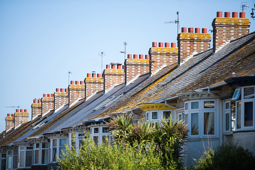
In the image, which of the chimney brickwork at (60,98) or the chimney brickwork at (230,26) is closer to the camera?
the chimney brickwork at (230,26)

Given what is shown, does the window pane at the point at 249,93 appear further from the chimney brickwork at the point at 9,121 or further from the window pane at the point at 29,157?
the chimney brickwork at the point at 9,121

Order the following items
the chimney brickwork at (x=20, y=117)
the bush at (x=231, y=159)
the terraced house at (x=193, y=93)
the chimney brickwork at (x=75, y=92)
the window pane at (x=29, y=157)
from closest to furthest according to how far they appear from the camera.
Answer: the bush at (x=231, y=159) → the terraced house at (x=193, y=93) → the window pane at (x=29, y=157) → the chimney brickwork at (x=75, y=92) → the chimney brickwork at (x=20, y=117)

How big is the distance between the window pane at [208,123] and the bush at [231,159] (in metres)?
3.44

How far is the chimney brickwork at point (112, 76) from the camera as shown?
148 ft

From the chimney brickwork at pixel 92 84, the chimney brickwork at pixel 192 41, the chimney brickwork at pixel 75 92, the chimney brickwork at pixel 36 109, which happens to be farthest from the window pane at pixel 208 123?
the chimney brickwork at pixel 36 109

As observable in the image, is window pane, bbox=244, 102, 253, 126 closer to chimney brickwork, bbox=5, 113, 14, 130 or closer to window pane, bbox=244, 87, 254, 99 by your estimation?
window pane, bbox=244, 87, 254, 99

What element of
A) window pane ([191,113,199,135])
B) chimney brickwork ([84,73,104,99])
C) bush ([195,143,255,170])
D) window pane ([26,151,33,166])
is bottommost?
window pane ([26,151,33,166])

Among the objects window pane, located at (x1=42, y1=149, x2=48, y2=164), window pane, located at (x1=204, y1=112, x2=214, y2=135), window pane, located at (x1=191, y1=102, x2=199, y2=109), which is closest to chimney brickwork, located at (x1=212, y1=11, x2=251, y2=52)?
window pane, located at (x1=191, y1=102, x2=199, y2=109)

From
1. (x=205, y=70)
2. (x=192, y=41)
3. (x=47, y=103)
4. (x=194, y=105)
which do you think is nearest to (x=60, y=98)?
(x=47, y=103)

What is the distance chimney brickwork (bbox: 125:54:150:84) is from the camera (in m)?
40.9

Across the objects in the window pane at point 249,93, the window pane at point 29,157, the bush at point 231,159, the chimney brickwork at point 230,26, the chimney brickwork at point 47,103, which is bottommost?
the window pane at point 29,157

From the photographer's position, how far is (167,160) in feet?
55.3

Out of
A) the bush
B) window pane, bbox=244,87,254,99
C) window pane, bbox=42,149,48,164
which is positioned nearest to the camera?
the bush

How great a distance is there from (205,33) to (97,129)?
29.1ft
